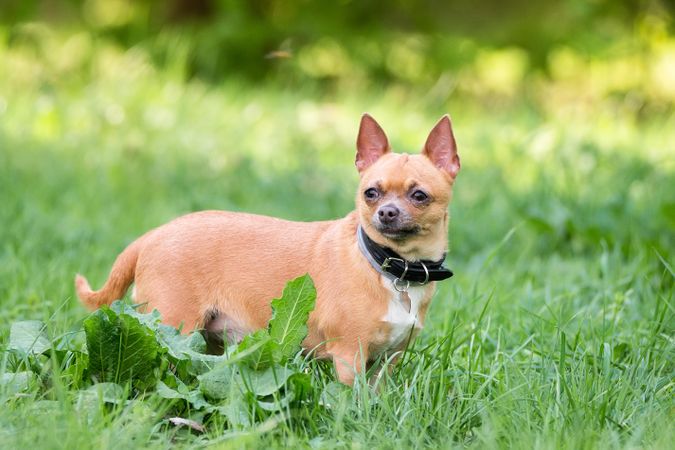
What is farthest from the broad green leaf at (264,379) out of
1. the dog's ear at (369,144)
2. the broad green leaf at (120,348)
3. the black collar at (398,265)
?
the dog's ear at (369,144)

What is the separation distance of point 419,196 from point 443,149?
33 cm

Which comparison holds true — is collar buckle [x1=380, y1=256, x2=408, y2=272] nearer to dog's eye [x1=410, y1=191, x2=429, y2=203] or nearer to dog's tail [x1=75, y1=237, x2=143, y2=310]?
dog's eye [x1=410, y1=191, x2=429, y2=203]

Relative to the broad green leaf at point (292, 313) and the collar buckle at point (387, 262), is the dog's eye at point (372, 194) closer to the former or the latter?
the collar buckle at point (387, 262)

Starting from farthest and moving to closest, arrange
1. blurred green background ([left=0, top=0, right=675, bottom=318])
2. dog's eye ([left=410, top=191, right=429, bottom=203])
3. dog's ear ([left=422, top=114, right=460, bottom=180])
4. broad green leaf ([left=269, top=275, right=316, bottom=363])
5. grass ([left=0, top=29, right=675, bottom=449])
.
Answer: blurred green background ([left=0, top=0, right=675, bottom=318]), dog's ear ([left=422, top=114, right=460, bottom=180]), dog's eye ([left=410, top=191, right=429, bottom=203]), broad green leaf ([left=269, top=275, right=316, bottom=363]), grass ([left=0, top=29, right=675, bottom=449])

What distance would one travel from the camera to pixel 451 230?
6129mm

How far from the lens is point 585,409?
10.2ft

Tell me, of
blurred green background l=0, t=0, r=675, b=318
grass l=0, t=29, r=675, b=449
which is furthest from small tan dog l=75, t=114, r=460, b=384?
blurred green background l=0, t=0, r=675, b=318

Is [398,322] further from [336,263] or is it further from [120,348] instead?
[120,348]

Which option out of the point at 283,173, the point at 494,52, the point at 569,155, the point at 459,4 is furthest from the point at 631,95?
the point at 283,173

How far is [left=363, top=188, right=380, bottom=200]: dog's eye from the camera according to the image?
3.51 metres

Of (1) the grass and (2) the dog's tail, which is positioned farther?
(2) the dog's tail

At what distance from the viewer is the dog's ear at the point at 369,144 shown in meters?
3.75

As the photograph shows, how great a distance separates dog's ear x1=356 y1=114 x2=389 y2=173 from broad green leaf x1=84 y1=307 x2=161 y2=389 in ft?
3.73

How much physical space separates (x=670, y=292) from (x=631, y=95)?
650cm
